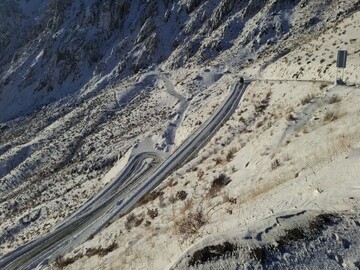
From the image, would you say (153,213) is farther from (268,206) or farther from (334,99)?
(334,99)

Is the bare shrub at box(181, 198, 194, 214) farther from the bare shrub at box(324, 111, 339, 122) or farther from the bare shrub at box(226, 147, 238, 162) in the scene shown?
the bare shrub at box(324, 111, 339, 122)

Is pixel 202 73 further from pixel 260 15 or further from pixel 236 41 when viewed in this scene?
pixel 260 15

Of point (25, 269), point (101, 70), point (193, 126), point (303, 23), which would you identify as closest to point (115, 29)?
point (101, 70)

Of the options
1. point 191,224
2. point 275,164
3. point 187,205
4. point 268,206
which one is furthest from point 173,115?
point 268,206

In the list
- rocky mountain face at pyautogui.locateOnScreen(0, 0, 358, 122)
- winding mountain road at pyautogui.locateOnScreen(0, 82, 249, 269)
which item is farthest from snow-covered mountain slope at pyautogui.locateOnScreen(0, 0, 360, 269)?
winding mountain road at pyautogui.locateOnScreen(0, 82, 249, 269)

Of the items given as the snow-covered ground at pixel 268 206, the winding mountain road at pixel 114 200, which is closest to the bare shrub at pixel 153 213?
the snow-covered ground at pixel 268 206

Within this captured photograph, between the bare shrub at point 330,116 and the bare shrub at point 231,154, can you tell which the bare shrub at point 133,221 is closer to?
the bare shrub at point 231,154

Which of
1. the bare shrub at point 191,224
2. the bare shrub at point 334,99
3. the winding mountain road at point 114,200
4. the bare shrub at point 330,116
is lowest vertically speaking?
the winding mountain road at point 114,200
